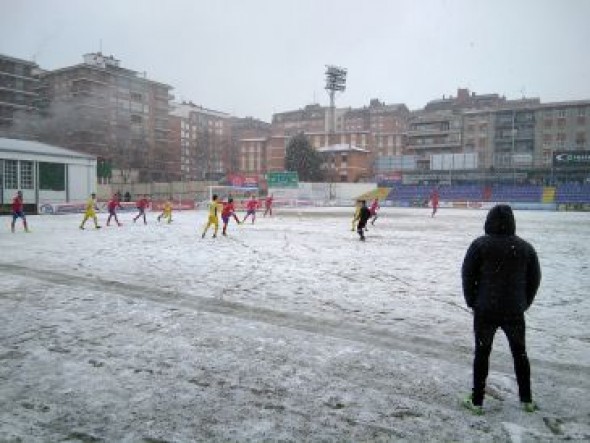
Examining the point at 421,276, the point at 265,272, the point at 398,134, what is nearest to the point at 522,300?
the point at 421,276

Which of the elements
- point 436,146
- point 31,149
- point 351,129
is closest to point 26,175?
point 31,149

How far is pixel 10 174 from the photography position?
3350 centimetres

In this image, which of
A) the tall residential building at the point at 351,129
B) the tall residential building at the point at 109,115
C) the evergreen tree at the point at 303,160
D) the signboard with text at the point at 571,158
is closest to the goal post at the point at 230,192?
the evergreen tree at the point at 303,160

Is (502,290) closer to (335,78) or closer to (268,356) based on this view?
(268,356)

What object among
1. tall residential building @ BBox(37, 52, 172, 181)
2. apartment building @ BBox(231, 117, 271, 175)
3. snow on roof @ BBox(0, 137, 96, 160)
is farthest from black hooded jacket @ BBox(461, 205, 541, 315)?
apartment building @ BBox(231, 117, 271, 175)

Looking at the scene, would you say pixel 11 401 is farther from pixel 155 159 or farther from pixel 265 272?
pixel 155 159

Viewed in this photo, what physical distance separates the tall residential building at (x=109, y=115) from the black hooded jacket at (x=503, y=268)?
6604cm

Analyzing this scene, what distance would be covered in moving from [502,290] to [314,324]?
9.78 ft

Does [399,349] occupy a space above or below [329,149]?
below

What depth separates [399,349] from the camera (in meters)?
5.23

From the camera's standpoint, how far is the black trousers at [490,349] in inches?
148

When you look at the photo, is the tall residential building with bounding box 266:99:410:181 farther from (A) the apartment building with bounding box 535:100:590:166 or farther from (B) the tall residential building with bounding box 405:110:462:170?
(A) the apartment building with bounding box 535:100:590:166

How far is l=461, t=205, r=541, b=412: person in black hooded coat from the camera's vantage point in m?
3.75

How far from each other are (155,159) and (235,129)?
4389cm
